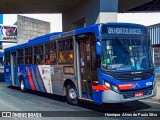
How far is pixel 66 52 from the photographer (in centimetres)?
1288

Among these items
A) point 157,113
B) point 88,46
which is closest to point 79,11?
point 88,46

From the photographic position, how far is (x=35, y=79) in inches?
643

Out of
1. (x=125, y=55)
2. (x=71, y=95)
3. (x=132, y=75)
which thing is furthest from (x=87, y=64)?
(x=71, y=95)

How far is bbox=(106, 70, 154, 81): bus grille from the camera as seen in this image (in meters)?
10.4

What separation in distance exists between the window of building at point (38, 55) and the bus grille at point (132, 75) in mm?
5725

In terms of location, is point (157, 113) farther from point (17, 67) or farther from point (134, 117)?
point (17, 67)

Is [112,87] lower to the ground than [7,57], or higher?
lower

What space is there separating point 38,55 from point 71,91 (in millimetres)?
3807

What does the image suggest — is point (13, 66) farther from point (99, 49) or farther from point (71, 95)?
point (99, 49)

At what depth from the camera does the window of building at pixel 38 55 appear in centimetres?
1533

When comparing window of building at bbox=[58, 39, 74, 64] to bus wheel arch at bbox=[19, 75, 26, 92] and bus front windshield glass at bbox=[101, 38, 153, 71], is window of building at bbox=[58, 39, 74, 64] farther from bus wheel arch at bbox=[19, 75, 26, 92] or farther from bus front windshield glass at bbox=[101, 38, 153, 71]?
bus wheel arch at bbox=[19, 75, 26, 92]

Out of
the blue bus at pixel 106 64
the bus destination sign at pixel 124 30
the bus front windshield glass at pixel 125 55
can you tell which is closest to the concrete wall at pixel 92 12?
the blue bus at pixel 106 64

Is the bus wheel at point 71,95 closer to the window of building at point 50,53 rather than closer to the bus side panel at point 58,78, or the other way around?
the bus side panel at point 58,78

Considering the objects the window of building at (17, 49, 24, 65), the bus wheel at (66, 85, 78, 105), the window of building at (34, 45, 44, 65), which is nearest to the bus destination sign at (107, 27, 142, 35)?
the bus wheel at (66, 85, 78, 105)
